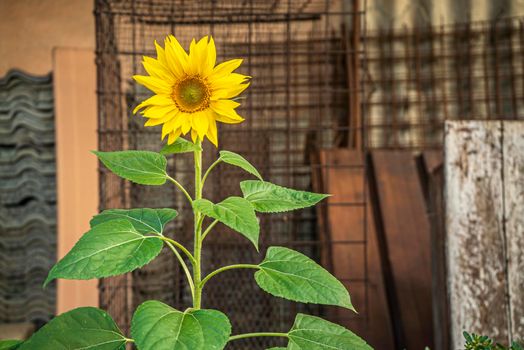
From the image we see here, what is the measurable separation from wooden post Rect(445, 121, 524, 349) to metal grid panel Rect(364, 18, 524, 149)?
244 centimetres

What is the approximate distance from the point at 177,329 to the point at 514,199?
1.46 metres

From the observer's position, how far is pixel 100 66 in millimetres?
2678

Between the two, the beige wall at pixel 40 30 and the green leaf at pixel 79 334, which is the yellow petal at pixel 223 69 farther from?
the beige wall at pixel 40 30

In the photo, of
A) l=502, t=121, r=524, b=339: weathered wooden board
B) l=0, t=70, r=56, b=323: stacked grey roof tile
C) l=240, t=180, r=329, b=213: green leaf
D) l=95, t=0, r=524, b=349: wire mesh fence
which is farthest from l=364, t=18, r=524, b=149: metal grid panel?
l=240, t=180, r=329, b=213: green leaf

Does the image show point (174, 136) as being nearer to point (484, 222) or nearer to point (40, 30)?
point (484, 222)

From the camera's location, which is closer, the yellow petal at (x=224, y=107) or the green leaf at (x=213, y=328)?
the green leaf at (x=213, y=328)

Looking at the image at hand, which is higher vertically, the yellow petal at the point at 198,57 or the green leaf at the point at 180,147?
the yellow petal at the point at 198,57

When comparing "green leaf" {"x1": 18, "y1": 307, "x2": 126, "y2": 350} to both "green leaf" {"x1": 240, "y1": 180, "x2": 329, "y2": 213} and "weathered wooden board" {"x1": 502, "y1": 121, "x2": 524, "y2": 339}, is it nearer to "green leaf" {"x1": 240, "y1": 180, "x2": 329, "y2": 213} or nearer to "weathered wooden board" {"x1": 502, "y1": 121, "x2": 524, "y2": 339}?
"green leaf" {"x1": 240, "y1": 180, "x2": 329, "y2": 213}

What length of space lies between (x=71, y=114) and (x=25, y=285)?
3.42ft

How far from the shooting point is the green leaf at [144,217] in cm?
84

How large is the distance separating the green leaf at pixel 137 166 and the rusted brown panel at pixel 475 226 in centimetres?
126

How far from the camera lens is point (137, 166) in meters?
0.86

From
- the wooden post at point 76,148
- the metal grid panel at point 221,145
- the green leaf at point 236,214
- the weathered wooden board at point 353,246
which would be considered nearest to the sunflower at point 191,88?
the green leaf at point 236,214

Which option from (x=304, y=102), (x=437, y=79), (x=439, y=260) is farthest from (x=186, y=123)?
(x=437, y=79)
